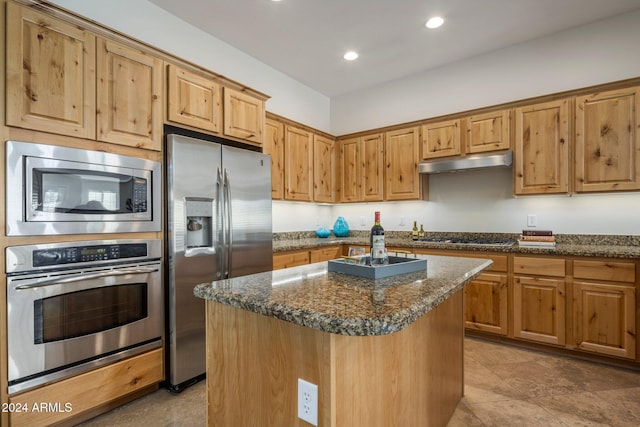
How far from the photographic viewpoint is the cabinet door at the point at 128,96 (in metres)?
1.99

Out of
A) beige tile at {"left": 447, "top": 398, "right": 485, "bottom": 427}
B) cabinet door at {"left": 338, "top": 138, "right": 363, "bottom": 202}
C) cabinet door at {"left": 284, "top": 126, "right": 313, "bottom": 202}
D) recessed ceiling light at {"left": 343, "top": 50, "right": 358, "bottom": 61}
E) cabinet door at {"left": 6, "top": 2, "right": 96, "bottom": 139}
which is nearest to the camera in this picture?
cabinet door at {"left": 6, "top": 2, "right": 96, "bottom": 139}

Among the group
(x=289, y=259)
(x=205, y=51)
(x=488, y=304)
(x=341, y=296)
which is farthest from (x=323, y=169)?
(x=341, y=296)

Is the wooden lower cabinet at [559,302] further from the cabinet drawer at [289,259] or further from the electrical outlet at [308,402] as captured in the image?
the electrical outlet at [308,402]

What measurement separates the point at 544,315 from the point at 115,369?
131 inches

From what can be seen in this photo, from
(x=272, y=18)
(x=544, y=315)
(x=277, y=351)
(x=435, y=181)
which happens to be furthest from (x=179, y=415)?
(x=435, y=181)

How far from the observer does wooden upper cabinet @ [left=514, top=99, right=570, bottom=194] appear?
2.99 meters

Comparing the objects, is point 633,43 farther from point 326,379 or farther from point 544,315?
point 326,379

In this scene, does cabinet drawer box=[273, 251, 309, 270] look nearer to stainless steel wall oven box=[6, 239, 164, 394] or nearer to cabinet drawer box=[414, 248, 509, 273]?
stainless steel wall oven box=[6, 239, 164, 394]

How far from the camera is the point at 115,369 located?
6.51 ft

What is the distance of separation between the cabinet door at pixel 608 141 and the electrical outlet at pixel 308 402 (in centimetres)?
317

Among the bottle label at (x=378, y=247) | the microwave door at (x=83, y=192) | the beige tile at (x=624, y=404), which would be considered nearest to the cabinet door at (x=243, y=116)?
the microwave door at (x=83, y=192)

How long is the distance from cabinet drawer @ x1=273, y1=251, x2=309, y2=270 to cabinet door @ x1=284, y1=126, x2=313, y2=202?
0.75 meters

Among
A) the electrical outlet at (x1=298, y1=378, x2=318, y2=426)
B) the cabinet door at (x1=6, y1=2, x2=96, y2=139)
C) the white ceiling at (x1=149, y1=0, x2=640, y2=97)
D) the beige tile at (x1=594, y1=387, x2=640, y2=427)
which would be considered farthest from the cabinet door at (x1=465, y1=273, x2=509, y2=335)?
the cabinet door at (x1=6, y1=2, x2=96, y2=139)

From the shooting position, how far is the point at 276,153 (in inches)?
145
